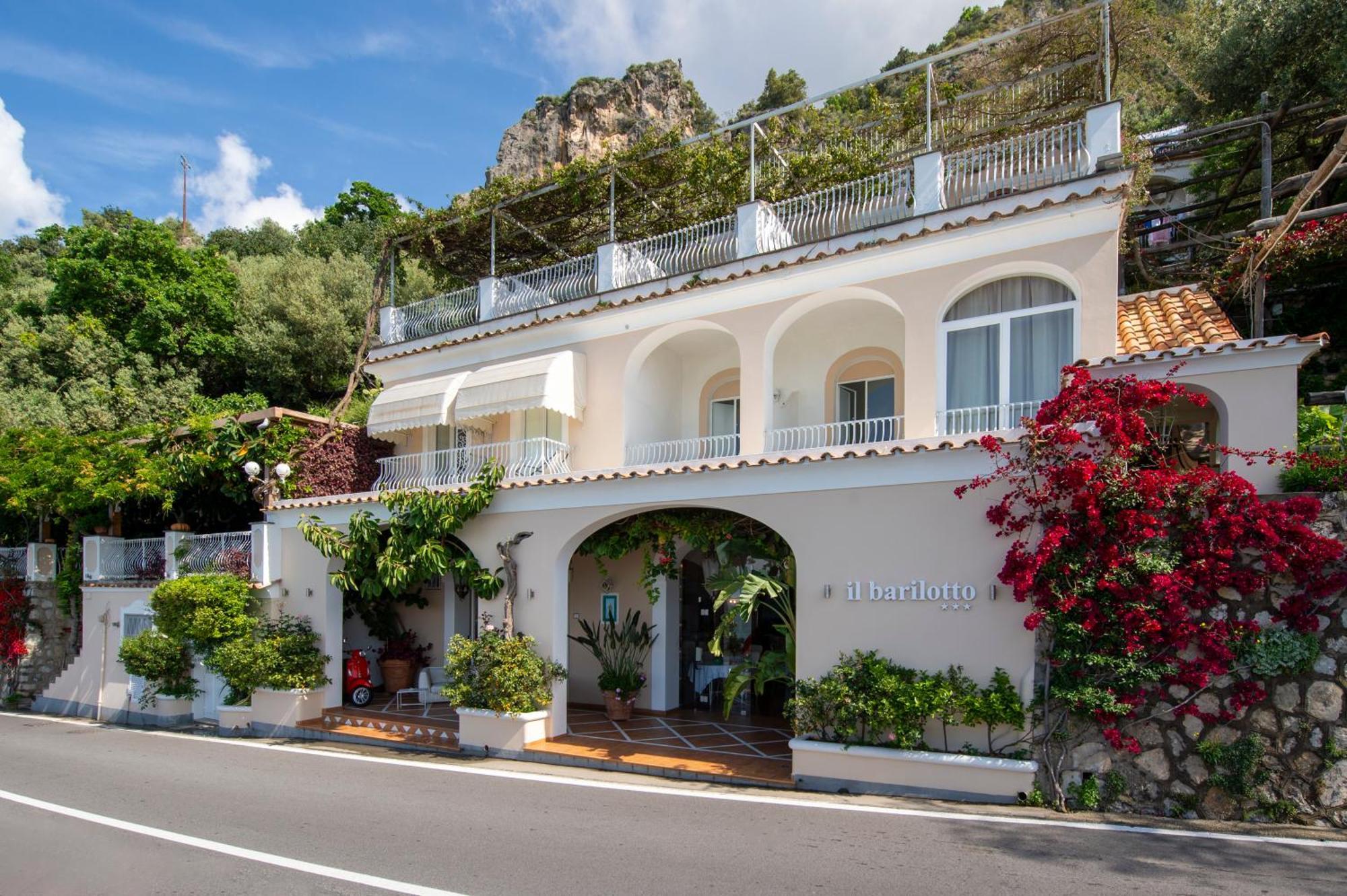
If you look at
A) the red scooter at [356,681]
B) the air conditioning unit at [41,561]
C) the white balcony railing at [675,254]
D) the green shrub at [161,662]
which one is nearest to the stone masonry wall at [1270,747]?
the white balcony railing at [675,254]

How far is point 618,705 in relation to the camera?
14.9 meters

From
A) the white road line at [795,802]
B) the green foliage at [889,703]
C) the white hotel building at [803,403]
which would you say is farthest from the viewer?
the white hotel building at [803,403]

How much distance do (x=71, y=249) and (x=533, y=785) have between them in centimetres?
3713

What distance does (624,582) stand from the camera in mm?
16844

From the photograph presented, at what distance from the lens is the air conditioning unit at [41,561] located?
2275 centimetres

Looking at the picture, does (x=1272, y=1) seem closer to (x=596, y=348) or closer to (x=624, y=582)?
(x=596, y=348)

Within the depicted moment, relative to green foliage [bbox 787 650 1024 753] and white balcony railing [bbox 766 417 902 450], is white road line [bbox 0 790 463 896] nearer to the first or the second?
green foliage [bbox 787 650 1024 753]

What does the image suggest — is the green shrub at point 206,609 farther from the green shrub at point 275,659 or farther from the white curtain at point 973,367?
the white curtain at point 973,367

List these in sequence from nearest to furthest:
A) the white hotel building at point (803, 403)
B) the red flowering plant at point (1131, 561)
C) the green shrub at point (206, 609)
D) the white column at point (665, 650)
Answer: the red flowering plant at point (1131, 561) → the white hotel building at point (803, 403) → the white column at point (665, 650) → the green shrub at point (206, 609)

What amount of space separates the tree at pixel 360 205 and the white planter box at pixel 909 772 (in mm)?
46838

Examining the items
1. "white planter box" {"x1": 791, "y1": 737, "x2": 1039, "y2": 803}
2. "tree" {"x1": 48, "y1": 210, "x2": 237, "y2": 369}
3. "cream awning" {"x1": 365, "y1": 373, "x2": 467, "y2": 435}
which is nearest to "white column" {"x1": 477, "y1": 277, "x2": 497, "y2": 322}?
"cream awning" {"x1": 365, "y1": 373, "x2": 467, "y2": 435}

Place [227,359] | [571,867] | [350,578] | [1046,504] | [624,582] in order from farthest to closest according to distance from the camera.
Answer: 1. [227,359]
2. [624,582]
3. [350,578]
4. [1046,504]
5. [571,867]

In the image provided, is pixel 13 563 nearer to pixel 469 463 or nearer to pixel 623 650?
pixel 469 463

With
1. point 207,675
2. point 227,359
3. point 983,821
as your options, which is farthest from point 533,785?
point 227,359
